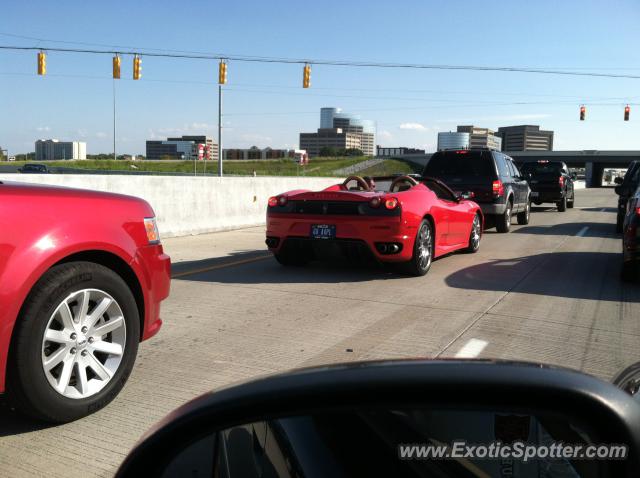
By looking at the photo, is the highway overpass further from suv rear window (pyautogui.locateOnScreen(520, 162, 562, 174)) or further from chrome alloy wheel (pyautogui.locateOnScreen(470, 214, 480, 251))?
chrome alloy wheel (pyautogui.locateOnScreen(470, 214, 480, 251))

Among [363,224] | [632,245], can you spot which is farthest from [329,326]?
[632,245]

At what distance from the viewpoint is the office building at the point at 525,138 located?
620 feet

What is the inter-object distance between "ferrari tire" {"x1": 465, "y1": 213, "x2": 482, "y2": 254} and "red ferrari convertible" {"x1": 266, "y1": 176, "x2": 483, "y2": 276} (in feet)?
5.38

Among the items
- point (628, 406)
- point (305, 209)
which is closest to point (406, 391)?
point (628, 406)

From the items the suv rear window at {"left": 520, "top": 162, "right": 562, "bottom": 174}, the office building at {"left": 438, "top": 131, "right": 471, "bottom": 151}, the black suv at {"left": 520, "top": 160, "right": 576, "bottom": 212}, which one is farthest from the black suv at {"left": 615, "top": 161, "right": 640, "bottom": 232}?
the office building at {"left": 438, "top": 131, "right": 471, "bottom": 151}

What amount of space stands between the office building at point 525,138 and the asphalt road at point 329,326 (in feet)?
617

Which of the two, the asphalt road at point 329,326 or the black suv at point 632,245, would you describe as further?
the black suv at point 632,245

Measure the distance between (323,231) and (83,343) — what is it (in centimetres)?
475

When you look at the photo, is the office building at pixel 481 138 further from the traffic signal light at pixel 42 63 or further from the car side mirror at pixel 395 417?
the car side mirror at pixel 395 417

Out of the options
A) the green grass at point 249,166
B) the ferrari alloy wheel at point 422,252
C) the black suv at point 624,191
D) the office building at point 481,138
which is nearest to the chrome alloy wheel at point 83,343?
the ferrari alloy wheel at point 422,252

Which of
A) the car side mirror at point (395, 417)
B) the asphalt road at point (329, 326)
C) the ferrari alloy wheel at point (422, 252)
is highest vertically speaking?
the car side mirror at point (395, 417)

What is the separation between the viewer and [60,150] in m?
141

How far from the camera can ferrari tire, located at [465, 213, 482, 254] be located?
34.6ft

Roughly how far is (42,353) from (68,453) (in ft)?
1.74
